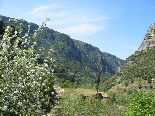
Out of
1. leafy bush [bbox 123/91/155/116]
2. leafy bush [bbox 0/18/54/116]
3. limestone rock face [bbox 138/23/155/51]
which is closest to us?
leafy bush [bbox 0/18/54/116]

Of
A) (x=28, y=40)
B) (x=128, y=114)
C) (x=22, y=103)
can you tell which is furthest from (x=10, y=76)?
(x=128, y=114)

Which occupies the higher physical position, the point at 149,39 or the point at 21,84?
the point at 149,39

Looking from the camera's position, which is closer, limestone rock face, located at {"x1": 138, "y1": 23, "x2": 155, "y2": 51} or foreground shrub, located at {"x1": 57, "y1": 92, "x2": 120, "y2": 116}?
foreground shrub, located at {"x1": 57, "y1": 92, "x2": 120, "y2": 116}

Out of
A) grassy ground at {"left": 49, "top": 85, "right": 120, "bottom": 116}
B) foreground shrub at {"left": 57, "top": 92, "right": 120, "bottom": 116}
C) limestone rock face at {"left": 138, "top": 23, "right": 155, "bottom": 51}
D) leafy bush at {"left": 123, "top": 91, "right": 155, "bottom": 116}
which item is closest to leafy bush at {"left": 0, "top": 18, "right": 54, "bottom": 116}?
grassy ground at {"left": 49, "top": 85, "right": 120, "bottom": 116}

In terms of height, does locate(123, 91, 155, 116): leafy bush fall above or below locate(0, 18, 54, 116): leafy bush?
below

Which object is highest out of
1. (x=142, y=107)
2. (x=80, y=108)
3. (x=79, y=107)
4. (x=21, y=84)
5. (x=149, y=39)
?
(x=149, y=39)

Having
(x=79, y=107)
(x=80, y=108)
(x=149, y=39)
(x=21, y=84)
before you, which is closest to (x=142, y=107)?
(x=80, y=108)

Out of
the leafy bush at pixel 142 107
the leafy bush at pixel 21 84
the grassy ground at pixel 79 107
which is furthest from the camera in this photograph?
the leafy bush at pixel 142 107

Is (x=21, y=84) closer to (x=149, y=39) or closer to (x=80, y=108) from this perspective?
(x=80, y=108)

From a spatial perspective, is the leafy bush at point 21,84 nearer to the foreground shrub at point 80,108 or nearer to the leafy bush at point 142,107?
the foreground shrub at point 80,108

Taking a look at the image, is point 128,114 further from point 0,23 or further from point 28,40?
point 0,23

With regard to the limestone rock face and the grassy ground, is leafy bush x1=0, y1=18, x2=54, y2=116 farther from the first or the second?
the limestone rock face

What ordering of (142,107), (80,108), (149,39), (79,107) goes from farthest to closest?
1. (149,39)
2. (142,107)
3. (80,108)
4. (79,107)

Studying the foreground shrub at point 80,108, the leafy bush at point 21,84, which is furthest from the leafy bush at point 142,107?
the leafy bush at point 21,84
